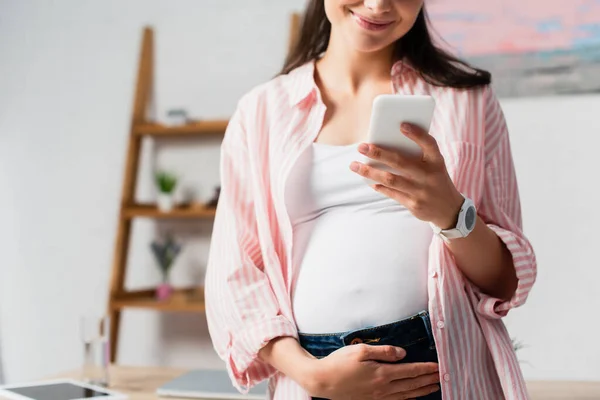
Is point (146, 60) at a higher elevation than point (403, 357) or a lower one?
higher

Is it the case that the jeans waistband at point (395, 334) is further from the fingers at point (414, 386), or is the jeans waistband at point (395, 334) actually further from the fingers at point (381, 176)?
the fingers at point (381, 176)

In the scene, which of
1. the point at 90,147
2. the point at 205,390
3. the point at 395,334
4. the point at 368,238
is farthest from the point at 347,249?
the point at 90,147

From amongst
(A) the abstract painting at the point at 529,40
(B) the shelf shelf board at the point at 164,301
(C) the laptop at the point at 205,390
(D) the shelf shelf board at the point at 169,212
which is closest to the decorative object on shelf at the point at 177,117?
(D) the shelf shelf board at the point at 169,212

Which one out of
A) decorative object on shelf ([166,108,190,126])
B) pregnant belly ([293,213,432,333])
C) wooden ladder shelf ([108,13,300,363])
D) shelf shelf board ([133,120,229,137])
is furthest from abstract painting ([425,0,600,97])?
pregnant belly ([293,213,432,333])

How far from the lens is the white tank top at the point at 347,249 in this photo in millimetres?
1029

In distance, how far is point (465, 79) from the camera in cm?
113

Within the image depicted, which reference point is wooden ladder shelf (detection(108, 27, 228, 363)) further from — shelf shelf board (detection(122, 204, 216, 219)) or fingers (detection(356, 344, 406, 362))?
fingers (detection(356, 344, 406, 362))

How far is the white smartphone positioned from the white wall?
85.9 inches

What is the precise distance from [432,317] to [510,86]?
1.93m

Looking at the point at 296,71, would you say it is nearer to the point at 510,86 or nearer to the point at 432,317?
the point at 432,317

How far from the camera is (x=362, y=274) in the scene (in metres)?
1.04

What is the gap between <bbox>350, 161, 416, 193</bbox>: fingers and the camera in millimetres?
917

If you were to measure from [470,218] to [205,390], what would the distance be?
80 centimetres

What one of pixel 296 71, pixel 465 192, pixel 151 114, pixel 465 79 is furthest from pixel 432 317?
pixel 151 114
